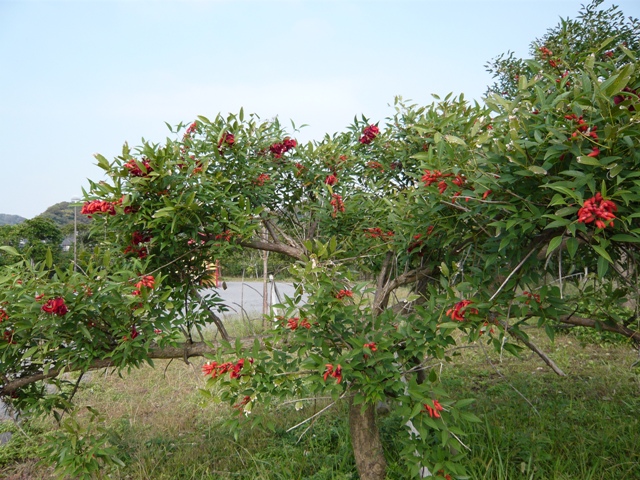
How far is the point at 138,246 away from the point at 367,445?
55.5 inches

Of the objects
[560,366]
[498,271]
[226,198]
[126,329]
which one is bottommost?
[560,366]

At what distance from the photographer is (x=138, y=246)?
7.24 ft

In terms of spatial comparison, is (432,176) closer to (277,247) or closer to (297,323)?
(297,323)

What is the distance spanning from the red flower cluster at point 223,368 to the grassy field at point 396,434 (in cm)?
15

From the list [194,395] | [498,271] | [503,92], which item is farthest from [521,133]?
[503,92]

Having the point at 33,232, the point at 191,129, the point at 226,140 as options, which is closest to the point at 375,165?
the point at 226,140

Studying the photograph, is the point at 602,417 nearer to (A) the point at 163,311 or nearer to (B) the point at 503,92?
(A) the point at 163,311

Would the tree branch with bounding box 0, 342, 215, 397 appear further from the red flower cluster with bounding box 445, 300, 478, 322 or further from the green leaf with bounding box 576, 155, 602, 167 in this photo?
the green leaf with bounding box 576, 155, 602, 167

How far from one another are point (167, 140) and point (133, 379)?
135 inches

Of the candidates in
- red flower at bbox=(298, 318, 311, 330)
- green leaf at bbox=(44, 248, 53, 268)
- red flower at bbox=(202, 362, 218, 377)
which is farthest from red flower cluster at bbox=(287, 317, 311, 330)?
green leaf at bbox=(44, 248, 53, 268)

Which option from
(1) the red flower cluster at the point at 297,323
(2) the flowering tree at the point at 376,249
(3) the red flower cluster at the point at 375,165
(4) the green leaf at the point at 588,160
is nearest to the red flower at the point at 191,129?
(2) the flowering tree at the point at 376,249

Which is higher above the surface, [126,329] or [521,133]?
[521,133]

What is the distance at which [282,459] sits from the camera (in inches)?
107

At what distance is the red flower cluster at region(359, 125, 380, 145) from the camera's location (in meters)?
2.68
